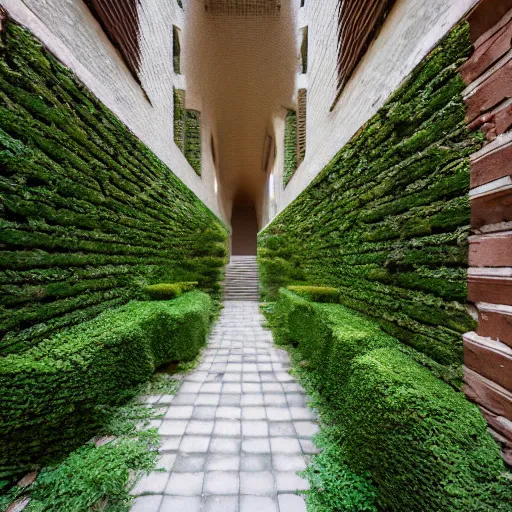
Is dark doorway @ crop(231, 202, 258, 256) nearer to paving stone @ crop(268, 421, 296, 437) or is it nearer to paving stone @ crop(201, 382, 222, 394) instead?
paving stone @ crop(201, 382, 222, 394)

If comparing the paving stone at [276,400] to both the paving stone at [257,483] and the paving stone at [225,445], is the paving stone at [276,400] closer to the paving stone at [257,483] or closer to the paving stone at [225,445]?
the paving stone at [225,445]

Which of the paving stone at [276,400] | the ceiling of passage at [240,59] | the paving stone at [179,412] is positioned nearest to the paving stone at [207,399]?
the paving stone at [179,412]

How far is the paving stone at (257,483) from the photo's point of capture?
1635mm

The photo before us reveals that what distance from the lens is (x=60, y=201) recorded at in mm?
2330

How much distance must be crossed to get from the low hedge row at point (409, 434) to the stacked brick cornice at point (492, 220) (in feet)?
0.55

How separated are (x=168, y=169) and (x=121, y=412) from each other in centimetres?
458

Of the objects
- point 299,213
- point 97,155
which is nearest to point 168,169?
point 97,155

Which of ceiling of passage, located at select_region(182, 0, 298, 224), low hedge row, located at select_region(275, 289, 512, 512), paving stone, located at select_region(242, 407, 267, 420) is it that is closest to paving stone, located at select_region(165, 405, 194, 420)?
paving stone, located at select_region(242, 407, 267, 420)

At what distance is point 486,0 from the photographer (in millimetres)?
1349

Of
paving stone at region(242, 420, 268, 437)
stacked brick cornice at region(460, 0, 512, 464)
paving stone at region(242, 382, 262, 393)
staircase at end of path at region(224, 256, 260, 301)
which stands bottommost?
paving stone at region(242, 382, 262, 393)

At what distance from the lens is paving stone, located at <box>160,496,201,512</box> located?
1523mm

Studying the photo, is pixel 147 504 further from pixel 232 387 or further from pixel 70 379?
pixel 232 387

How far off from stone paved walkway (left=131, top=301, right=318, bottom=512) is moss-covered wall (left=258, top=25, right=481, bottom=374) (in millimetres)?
Result: 1418

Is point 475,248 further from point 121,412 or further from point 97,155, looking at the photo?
point 97,155
